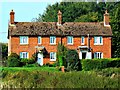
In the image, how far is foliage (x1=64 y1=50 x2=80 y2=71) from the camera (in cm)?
3337

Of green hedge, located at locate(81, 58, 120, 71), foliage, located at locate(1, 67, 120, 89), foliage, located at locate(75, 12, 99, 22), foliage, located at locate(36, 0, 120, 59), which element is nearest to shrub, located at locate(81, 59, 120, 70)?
green hedge, located at locate(81, 58, 120, 71)

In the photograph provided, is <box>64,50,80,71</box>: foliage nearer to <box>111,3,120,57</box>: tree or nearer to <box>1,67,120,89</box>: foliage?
<box>1,67,120,89</box>: foliage

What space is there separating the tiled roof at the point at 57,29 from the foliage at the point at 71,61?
6.33 meters

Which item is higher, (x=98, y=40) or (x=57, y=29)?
(x=57, y=29)

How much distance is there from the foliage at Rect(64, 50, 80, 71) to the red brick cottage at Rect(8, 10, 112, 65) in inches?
221

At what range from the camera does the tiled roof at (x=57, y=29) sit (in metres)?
40.2

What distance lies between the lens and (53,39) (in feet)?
134

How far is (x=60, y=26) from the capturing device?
41.8 meters

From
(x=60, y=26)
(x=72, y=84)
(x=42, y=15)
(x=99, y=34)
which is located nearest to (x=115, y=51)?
(x=99, y=34)

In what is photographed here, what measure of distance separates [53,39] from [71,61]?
24.8 ft

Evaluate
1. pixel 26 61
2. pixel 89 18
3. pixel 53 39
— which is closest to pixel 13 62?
pixel 26 61

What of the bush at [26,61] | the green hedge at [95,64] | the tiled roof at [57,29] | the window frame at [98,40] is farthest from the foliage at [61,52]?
the window frame at [98,40]

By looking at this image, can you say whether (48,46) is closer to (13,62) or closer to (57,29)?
(57,29)

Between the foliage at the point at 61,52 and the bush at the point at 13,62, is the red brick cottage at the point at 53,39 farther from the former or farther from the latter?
the bush at the point at 13,62
